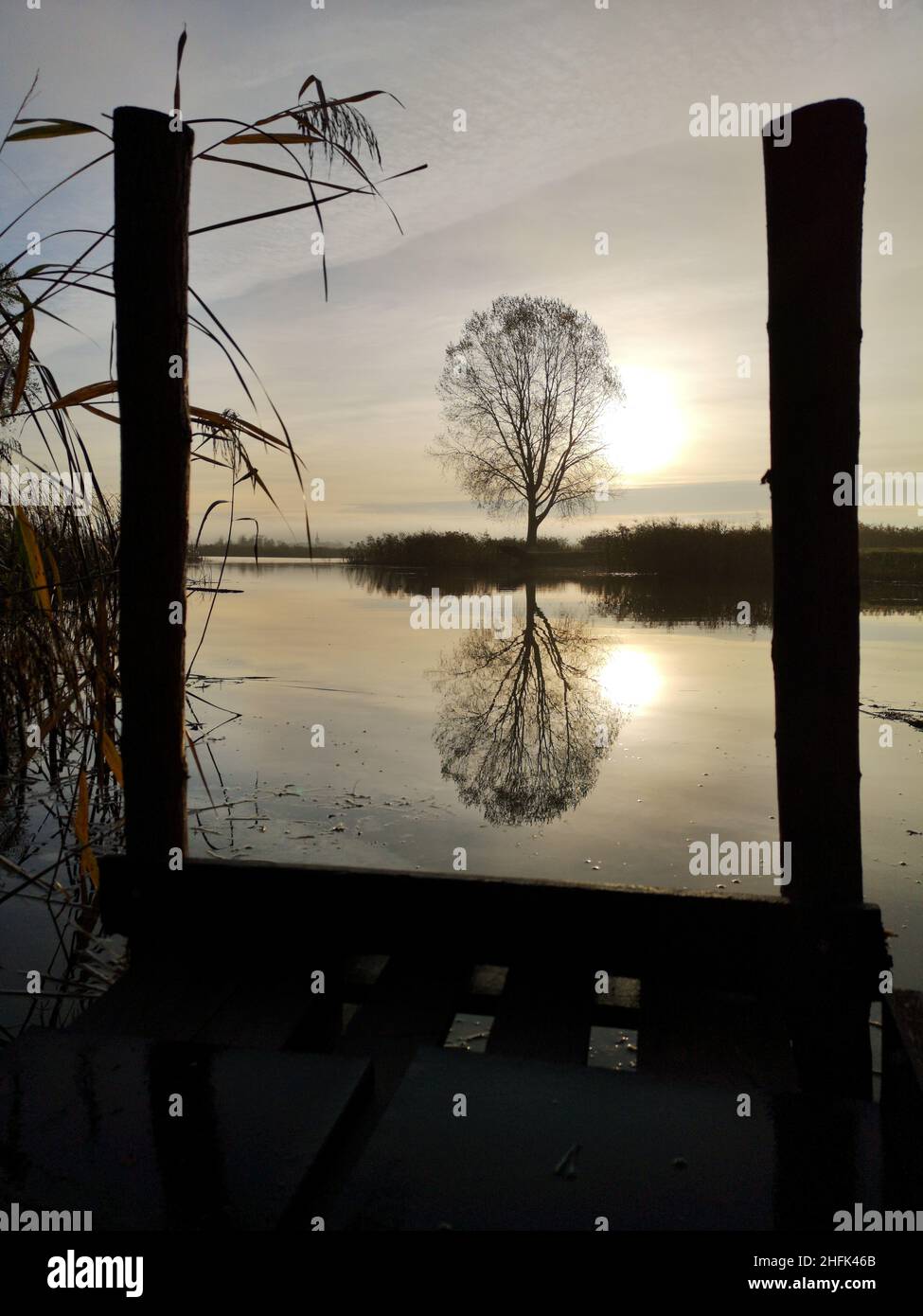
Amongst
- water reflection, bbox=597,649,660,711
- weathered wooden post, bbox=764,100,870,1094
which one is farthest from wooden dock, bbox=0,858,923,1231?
water reflection, bbox=597,649,660,711

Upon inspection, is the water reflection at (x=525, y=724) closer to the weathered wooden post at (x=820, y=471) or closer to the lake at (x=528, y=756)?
the lake at (x=528, y=756)

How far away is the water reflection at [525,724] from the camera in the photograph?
180 inches

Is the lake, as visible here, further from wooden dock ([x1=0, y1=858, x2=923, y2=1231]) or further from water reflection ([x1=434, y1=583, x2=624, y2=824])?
wooden dock ([x1=0, y1=858, x2=923, y2=1231])

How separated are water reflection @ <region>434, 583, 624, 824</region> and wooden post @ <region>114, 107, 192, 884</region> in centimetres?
207

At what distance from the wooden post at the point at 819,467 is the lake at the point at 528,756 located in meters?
0.87

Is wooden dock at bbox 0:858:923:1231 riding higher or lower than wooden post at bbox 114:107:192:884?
lower

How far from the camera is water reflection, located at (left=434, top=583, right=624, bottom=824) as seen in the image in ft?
15.0

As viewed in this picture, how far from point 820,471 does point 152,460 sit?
1618mm

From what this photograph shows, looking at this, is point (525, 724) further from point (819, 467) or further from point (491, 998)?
point (819, 467)

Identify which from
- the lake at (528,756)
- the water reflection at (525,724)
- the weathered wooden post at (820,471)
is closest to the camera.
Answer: the weathered wooden post at (820,471)

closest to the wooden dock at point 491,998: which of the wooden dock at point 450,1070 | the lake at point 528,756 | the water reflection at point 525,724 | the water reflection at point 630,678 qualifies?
the wooden dock at point 450,1070

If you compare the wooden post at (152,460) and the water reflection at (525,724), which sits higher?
the wooden post at (152,460)
